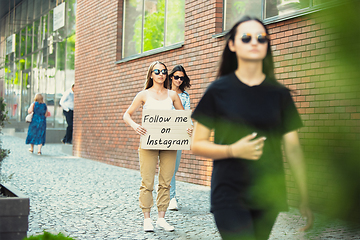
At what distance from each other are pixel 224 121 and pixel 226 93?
0.13 m

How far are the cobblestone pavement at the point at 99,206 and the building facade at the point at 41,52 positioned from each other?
636 cm

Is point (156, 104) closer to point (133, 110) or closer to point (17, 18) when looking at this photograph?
point (133, 110)

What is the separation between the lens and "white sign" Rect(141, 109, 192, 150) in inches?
186

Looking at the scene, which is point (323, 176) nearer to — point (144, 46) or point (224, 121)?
point (224, 121)

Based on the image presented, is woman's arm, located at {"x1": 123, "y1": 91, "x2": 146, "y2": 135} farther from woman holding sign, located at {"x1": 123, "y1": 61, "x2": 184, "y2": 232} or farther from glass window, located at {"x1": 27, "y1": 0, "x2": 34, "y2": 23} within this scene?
glass window, located at {"x1": 27, "y1": 0, "x2": 34, "y2": 23}

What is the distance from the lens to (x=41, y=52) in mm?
25875

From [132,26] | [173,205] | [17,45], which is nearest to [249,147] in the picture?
[173,205]

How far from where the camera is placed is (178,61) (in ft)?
29.9

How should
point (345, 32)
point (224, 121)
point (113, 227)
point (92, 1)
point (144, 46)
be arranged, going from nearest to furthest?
point (345, 32) < point (224, 121) < point (113, 227) < point (144, 46) < point (92, 1)

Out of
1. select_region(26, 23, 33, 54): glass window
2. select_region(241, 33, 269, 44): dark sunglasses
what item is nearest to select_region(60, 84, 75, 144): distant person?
select_region(241, 33, 269, 44): dark sunglasses

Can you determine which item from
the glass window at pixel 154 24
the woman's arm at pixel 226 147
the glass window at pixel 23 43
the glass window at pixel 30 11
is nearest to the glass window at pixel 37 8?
the glass window at pixel 30 11

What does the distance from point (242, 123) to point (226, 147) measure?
128 mm

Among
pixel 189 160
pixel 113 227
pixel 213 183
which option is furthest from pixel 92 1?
pixel 213 183

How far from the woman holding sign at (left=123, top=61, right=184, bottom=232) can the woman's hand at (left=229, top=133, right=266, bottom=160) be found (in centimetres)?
315
